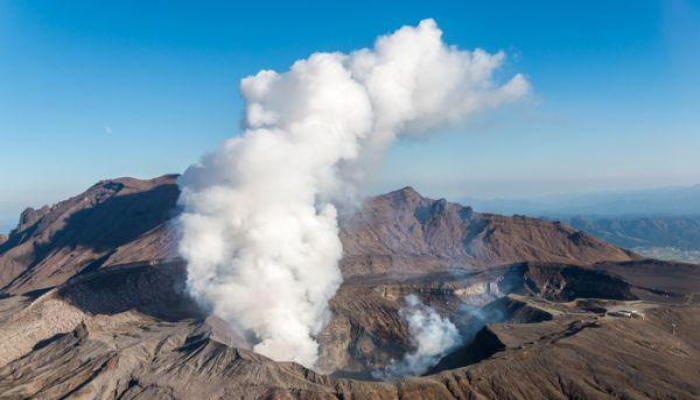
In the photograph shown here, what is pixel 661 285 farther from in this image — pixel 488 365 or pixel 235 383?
pixel 235 383

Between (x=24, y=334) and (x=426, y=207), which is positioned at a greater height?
(x=426, y=207)

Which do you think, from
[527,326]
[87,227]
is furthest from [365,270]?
[87,227]

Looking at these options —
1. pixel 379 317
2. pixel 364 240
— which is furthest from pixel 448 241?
pixel 379 317

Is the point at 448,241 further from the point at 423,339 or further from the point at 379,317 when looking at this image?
the point at 423,339

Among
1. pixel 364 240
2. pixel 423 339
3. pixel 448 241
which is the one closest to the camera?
pixel 423 339

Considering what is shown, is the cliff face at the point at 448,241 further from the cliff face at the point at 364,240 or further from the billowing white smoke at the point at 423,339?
the billowing white smoke at the point at 423,339

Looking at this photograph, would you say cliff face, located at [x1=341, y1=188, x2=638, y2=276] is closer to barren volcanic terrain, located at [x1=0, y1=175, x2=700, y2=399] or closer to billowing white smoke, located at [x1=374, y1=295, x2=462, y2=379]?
barren volcanic terrain, located at [x1=0, y1=175, x2=700, y2=399]
